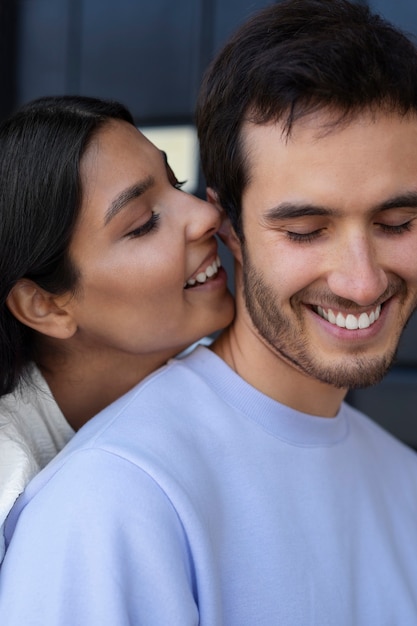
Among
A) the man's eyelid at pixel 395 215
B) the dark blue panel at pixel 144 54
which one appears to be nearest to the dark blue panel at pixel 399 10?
the dark blue panel at pixel 144 54

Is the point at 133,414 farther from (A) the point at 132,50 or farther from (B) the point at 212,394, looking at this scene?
(A) the point at 132,50

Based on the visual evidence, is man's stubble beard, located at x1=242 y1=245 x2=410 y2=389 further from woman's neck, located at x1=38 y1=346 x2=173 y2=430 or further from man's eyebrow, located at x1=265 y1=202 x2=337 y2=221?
woman's neck, located at x1=38 y1=346 x2=173 y2=430

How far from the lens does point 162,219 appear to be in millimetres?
1341

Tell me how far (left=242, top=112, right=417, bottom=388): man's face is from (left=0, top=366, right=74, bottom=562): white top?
34cm

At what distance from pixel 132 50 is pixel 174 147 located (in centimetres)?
27

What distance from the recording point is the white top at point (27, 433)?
3.88 feet

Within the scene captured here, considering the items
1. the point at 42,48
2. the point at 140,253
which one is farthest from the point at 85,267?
the point at 42,48

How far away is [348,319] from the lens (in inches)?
48.9

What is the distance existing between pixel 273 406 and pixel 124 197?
356 millimetres

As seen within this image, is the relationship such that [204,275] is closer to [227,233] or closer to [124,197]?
[227,233]

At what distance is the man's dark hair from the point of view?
1.20 metres

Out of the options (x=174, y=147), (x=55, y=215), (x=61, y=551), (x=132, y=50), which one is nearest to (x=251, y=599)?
(x=61, y=551)

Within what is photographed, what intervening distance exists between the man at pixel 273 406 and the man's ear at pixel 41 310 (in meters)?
0.18

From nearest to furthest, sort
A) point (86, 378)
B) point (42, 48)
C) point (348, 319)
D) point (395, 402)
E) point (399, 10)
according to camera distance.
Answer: point (348, 319) < point (86, 378) < point (399, 10) < point (395, 402) < point (42, 48)
